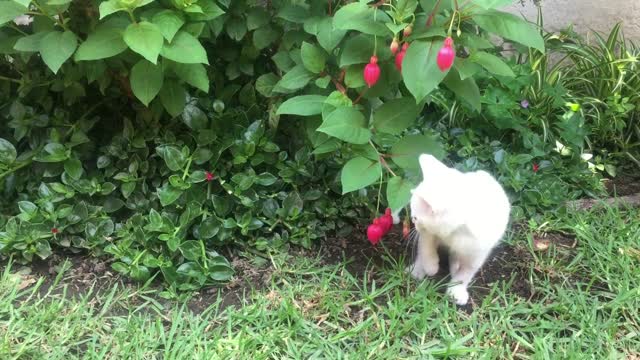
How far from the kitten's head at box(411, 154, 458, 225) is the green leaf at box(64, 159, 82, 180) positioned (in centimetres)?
138

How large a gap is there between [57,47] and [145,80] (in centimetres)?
28

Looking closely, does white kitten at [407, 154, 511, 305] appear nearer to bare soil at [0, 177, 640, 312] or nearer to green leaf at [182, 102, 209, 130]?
bare soil at [0, 177, 640, 312]

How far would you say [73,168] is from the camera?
7.36ft

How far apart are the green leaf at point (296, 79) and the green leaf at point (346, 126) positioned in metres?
0.25

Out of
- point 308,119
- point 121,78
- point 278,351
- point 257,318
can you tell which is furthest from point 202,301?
point 121,78

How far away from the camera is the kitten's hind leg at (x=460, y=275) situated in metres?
1.99

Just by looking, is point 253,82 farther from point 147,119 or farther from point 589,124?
point 589,124

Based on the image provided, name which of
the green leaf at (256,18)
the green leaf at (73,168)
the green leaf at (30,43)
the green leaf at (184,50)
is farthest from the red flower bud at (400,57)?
the green leaf at (73,168)

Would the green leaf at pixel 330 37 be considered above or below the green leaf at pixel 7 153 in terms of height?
above

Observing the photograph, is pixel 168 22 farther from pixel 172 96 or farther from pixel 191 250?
pixel 191 250

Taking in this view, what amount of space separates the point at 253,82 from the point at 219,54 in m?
0.20

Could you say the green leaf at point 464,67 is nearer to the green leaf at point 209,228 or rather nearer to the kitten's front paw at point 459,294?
the kitten's front paw at point 459,294

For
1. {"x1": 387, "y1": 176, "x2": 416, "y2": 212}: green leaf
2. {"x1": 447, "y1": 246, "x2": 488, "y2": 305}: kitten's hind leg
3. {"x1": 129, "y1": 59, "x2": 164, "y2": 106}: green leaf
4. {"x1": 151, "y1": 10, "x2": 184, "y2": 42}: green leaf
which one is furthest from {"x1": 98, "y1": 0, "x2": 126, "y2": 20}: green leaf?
{"x1": 447, "y1": 246, "x2": 488, "y2": 305}: kitten's hind leg

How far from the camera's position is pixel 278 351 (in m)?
1.82
